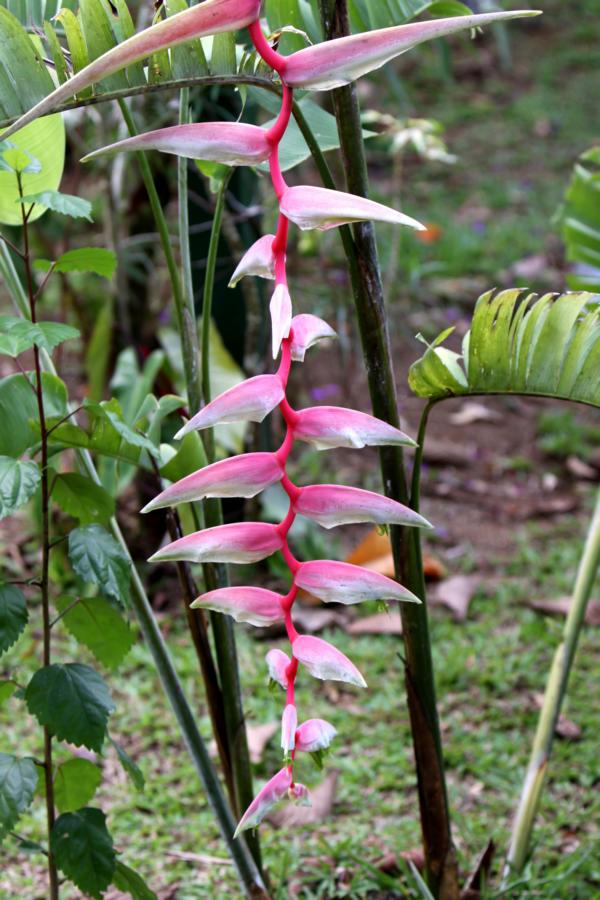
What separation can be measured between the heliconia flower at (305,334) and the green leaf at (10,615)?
39 cm

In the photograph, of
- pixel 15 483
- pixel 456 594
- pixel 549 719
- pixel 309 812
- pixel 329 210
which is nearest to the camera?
pixel 329 210

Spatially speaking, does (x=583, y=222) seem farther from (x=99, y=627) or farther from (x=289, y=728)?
(x=289, y=728)

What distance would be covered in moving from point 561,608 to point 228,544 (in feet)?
4.98

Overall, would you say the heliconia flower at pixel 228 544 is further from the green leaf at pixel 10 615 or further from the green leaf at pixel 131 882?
the green leaf at pixel 131 882

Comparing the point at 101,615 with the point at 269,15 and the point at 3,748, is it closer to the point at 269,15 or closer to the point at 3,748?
the point at 269,15

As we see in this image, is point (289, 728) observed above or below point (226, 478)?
below

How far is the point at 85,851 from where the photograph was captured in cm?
95

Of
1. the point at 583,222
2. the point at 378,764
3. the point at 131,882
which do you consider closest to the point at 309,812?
the point at 378,764

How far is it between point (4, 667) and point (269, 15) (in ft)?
4.46

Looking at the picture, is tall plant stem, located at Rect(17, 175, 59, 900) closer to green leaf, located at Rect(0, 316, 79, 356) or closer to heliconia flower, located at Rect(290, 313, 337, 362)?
green leaf, located at Rect(0, 316, 79, 356)

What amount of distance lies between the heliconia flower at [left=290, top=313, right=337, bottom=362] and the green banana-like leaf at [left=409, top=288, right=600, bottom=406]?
252 millimetres

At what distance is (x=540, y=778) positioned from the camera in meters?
1.29

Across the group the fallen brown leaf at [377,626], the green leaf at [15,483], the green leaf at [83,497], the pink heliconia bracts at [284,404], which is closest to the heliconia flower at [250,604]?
the pink heliconia bracts at [284,404]

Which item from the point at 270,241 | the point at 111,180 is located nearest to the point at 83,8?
the point at 270,241
